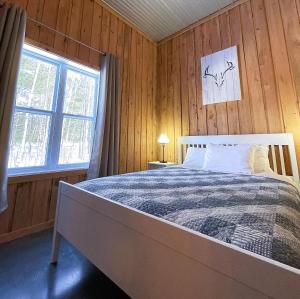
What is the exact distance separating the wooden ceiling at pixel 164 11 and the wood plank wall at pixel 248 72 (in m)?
0.16

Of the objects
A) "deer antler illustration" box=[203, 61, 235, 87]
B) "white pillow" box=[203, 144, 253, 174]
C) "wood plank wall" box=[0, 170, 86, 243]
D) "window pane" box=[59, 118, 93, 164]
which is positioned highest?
"deer antler illustration" box=[203, 61, 235, 87]

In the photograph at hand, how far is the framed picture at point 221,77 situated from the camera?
2.62 m

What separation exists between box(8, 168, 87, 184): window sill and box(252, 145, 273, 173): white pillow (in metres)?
2.16

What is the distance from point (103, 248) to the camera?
105 centimetres

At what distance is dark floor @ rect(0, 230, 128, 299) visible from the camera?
1187 millimetres

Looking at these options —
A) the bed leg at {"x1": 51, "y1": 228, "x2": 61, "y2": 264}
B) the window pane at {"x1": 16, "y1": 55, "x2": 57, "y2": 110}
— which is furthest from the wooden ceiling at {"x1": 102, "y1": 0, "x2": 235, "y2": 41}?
the bed leg at {"x1": 51, "y1": 228, "x2": 61, "y2": 264}

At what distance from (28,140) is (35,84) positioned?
0.69m

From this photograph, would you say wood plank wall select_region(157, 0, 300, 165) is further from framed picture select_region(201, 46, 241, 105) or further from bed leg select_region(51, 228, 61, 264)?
bed leg select_region(51, 228, 61, 264)

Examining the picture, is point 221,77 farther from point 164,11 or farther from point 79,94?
point 79,94

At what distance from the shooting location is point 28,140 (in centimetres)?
214

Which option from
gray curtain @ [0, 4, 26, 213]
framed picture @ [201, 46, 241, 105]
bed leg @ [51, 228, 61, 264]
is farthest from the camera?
framed picture @ [201, 46, 241, 105]

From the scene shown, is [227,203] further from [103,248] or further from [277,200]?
[103,248]

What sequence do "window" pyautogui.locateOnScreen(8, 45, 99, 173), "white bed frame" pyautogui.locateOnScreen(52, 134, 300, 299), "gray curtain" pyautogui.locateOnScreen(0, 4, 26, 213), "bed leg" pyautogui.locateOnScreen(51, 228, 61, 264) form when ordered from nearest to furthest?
"white bed frame" pyautogui.locateOnScreen(52, 134, 300, 299) < "bed leg" pyautogui.locateOnScreen(51, 228, 61, 264) < "gray curtain" pyautogui.locateOnScreen(0, 4, 26, 213) < "window" pyautogui.locateOnScreen(8, 45, 99, 173)

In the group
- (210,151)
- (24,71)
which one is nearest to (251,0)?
(210,151)
